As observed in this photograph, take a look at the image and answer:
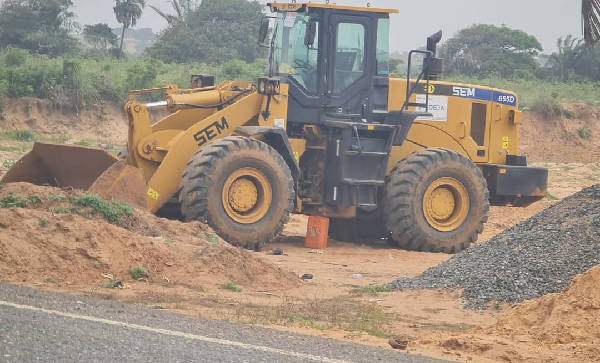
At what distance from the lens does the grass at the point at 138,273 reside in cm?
1025

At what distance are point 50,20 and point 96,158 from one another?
40.1 meters

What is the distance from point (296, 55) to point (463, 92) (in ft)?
10.2

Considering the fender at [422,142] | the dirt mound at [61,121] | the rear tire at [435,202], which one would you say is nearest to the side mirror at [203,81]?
the fender at [422,142]

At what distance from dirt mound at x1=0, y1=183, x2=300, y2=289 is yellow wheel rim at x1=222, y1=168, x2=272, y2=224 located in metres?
2.13

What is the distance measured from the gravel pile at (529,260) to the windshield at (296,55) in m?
4.29

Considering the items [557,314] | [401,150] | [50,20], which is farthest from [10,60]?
[557,314]

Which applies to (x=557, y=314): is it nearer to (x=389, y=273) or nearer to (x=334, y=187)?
(x=389, y=273)

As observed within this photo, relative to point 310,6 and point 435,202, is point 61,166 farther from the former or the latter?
point 435,202

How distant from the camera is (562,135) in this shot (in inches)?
1531

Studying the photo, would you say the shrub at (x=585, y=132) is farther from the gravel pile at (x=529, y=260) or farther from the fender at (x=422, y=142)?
the gravel pile at (x=529, y=260)

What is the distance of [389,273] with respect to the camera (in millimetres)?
13219

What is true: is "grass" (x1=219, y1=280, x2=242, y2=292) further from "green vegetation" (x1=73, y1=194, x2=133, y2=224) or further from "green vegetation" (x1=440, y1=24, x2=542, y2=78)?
"green vegetation" (x1=440, y1=24, x2=542, y2=78)

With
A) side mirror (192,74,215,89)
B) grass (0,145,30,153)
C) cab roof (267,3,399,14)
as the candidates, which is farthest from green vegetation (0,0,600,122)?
cab roof (267,3,399,14)

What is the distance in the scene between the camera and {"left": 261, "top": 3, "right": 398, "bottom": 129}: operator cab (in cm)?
1512
